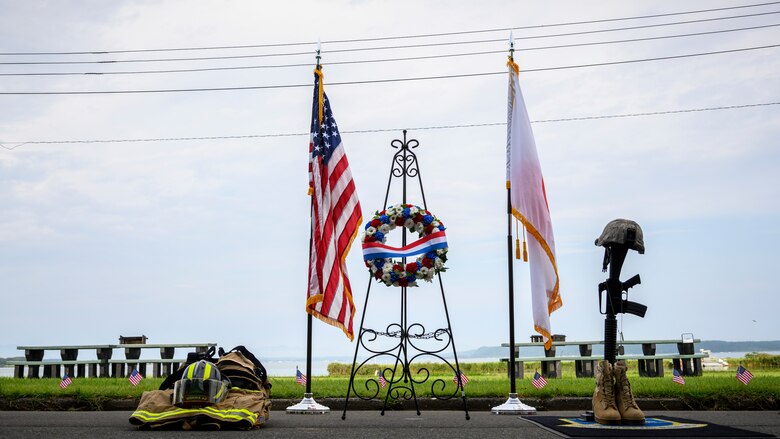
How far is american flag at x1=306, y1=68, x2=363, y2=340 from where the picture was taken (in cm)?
1039

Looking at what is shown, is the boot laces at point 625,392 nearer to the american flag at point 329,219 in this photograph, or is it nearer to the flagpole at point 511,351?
the flagpole at point 511,351

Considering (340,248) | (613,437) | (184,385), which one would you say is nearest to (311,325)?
(340,248)

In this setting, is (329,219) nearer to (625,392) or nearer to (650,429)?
(625,392)

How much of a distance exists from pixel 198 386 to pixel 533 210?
17.1 ft

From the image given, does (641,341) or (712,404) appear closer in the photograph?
(712,404)

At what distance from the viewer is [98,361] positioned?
17344 mm

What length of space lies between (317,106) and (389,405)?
14.8ft

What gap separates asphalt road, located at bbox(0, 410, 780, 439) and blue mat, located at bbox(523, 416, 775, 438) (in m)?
0.22

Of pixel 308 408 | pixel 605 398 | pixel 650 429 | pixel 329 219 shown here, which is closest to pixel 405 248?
pixel 329 219

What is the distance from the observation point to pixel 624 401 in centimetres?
A: 789

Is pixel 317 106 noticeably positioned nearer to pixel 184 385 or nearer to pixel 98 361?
pixel 184 385

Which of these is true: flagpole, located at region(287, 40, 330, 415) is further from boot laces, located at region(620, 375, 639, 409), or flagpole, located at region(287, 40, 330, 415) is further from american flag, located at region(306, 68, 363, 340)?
boot laces, located at region(620, 375, 639, 409)

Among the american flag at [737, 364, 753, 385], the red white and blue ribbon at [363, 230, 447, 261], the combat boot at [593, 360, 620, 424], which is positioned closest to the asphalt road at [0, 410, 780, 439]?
the combat boot at [593, 360, 620, 424]

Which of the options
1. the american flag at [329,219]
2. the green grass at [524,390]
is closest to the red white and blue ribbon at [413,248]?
the american flag at [329,219]
